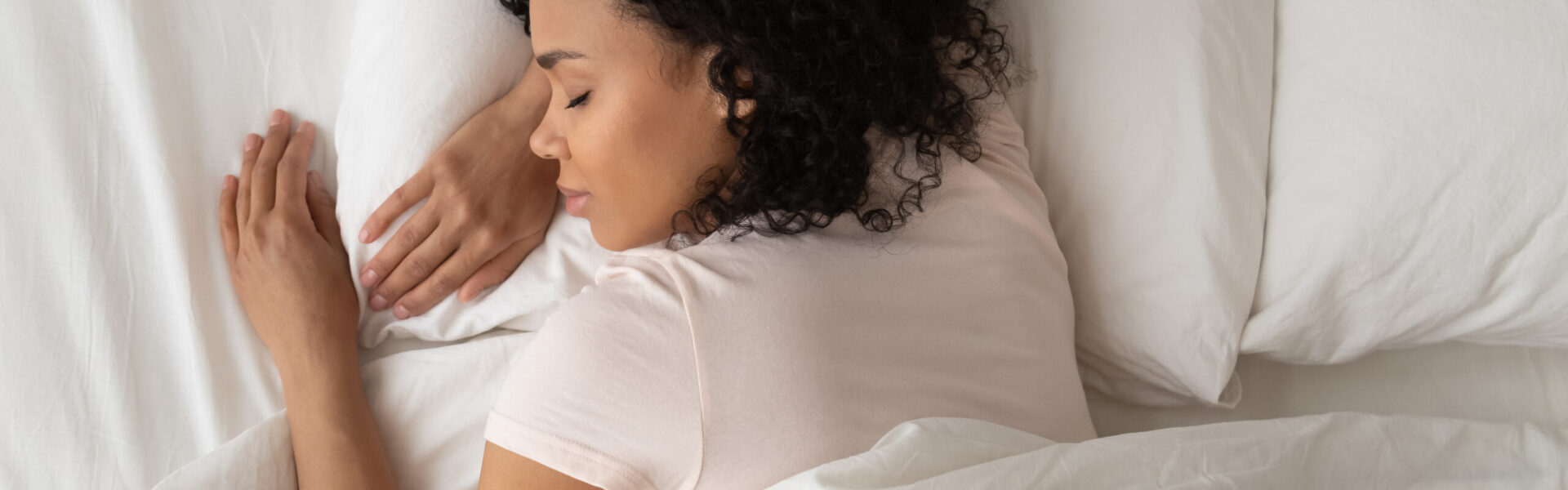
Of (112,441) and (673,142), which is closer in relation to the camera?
(673,142)

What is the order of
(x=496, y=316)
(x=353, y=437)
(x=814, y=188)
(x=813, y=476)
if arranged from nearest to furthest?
(x=813, y=476)
(x=814, y=188)
(x=353, y=437)
(x=496, y=316)

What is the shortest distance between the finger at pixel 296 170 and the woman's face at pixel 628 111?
1.16 ft

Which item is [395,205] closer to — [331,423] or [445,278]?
[445,278]

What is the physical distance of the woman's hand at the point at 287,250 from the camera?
964 millimetres

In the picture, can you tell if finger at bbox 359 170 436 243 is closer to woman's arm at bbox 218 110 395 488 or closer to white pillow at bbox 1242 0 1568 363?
woman's arm at bbox 218 110 395 488

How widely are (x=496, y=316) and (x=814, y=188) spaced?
0.42m

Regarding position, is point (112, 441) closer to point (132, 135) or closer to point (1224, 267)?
point (132, 135)

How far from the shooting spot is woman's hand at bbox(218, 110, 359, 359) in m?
0.96

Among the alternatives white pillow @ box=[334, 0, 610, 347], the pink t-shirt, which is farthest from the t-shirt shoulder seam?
white pillow @ box=[334, 0, 610, 347]

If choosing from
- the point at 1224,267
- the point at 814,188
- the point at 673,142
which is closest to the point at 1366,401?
the point at 1224,267

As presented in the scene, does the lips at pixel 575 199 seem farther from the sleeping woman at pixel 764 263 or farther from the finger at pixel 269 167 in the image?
the finger at pixel 269 167

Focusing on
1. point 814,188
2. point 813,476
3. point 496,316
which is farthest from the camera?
point 496,316

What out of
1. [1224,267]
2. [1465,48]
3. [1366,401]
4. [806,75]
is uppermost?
[806,75]

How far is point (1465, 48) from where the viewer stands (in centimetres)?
85
